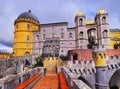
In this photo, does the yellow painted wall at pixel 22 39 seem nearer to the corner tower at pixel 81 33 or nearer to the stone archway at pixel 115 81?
the corner tower at pixel 81 33

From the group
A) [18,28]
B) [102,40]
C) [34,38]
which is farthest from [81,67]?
[18,28]

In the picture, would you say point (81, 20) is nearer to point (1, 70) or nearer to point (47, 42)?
point (47, 42)

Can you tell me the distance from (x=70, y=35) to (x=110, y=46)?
41.7 ft

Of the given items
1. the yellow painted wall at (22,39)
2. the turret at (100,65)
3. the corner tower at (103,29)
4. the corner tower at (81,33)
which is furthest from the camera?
the yellow painted wall at (22,39)

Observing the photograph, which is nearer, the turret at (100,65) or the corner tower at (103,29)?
the turret at (100,65)

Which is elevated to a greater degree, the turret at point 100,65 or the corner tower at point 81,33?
the corner tower at point 81,33

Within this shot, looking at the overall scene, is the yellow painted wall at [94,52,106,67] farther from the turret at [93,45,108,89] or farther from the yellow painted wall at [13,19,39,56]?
the yellow painted wall at [13,19,39,56]

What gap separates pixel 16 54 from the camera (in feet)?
177

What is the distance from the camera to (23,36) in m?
54.5

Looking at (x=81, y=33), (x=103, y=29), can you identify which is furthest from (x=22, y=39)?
(x=103, y=29)

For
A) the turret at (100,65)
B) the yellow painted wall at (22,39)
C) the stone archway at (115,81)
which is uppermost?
the yellow painted wall at (22,39)

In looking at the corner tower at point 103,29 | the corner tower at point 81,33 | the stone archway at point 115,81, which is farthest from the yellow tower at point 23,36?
the stone archway at point 115,81

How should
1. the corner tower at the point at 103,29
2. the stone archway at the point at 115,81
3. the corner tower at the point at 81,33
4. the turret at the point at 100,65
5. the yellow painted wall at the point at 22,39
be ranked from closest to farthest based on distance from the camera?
the turret at the point at 100,65 < the stone archway at the point at 115,81 < the corner tower at the point at 103,29 < the corner tower at the point at 81,33 < the yellow painted wall at the point at 22,39

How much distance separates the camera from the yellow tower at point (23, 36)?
54031mm
